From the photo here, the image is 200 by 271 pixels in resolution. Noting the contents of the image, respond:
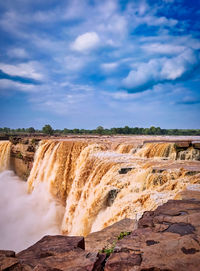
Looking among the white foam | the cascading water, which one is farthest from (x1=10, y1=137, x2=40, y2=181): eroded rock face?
the white foam

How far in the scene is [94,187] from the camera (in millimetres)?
9625

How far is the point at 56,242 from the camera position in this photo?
328 centimetres

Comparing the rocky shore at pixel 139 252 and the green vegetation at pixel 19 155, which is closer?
the rocky shore at pixel 139 252

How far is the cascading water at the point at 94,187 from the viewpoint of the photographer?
22.4 feet

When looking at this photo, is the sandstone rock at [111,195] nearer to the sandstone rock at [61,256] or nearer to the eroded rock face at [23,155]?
the sandstone rock at [61,256]

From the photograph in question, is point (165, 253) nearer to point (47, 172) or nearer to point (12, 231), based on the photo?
point (12, 231)

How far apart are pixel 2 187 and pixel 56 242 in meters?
20.7

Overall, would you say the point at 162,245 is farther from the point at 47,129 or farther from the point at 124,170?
the point at 47,129

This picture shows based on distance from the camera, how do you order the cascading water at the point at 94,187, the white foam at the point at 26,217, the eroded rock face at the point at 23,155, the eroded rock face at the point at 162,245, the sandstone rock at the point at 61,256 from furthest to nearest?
the eroded rock face at the point at 23,155, the white foam at the point at 26,217, the cascading water at the point at 94,187, the sandstone rock at the point at 61,256, the eroded rock face at the point at 162,245

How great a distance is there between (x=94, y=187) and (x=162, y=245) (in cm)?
709

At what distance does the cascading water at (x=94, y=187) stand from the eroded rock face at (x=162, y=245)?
2.40 metres

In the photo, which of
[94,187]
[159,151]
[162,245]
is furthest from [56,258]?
[159,151]

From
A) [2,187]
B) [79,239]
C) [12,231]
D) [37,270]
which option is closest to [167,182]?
[79,239]

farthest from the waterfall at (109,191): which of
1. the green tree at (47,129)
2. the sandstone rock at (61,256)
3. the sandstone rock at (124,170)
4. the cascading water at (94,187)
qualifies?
the green tree at (47,129)
